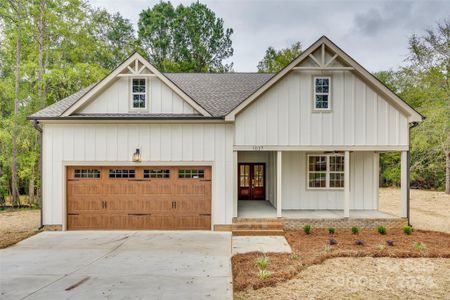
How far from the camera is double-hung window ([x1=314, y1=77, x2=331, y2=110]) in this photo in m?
10.1

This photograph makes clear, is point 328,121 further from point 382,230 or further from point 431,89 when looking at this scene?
point 431,89

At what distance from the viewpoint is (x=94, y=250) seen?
26.1 feet

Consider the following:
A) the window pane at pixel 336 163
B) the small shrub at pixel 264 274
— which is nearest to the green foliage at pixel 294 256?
the small shrub at pixel 264 274

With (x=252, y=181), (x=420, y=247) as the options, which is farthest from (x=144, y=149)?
(x=420, y=247)

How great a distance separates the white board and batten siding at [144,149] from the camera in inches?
396

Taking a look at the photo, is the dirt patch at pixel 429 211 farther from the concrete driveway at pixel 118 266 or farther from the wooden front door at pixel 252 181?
the concrete driveway at pixel 118 266

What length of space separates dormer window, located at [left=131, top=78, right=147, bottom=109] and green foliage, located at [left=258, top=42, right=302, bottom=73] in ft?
63.2

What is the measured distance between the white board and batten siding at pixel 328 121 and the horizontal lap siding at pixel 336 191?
199 centimetres

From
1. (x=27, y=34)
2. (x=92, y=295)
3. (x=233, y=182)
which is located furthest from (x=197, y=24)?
(x=92, y=295)

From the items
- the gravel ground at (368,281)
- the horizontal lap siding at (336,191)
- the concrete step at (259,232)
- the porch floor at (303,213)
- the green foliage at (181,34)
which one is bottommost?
the concrete step at (259,232)

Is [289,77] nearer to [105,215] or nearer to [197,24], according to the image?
[105,215]

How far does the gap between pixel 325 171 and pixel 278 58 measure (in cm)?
1833

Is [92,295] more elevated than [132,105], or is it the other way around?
[132,105]

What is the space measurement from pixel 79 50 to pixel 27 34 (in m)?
2.73
